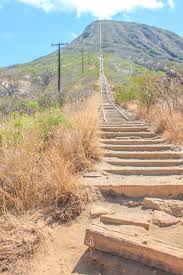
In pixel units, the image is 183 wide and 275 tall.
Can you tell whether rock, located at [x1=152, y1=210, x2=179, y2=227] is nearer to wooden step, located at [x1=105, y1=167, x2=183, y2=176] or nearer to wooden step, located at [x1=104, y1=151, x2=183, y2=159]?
wooden step, located at [x1=105, y1=167, x2=183, y2=176]

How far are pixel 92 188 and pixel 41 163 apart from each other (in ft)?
2.55

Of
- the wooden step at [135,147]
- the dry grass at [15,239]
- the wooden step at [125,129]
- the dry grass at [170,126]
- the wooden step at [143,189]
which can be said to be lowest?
the dry grass at [15,239]

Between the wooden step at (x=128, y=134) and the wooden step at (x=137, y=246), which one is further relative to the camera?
the wooden step at (x=128, y=134)

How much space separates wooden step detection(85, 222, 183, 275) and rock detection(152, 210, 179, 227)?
1.25ft

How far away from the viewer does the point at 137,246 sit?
3801 millimetres

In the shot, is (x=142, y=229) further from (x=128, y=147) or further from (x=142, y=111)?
(x=142, y=111)

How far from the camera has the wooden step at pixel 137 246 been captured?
363cm

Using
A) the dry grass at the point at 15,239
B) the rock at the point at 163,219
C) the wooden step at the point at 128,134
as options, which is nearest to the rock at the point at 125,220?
the rock at the point at 163,219

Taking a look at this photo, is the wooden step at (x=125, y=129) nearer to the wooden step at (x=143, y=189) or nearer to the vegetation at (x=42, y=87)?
the vegetation at (x=42, y=87)

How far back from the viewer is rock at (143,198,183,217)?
16.4ft

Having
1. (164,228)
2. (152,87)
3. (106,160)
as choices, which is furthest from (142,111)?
(164,228)

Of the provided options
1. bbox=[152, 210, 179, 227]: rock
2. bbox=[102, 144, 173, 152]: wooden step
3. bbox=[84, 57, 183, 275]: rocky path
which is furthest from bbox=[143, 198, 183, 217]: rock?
bbox=[102, 144, 173, 152]: wooden step

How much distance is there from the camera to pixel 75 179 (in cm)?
513

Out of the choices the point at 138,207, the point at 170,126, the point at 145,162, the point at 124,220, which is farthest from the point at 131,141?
the point at 124,220
